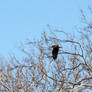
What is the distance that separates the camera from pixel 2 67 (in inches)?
666

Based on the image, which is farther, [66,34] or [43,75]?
[66,34]

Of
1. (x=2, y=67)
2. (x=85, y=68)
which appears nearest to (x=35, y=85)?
(x=85, y=68)

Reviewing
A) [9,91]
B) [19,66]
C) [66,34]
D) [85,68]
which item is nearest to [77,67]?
[85,68]

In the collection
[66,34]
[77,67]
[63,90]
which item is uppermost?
[66,34]

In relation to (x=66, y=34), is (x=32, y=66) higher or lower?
lower

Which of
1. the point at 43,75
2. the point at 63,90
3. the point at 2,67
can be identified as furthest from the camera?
the point at 2,67

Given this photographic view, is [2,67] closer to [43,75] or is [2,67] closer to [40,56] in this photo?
[40,56]

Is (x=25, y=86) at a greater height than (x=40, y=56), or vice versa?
(x=40, y=56)

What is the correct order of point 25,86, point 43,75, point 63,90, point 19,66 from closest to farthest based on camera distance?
point 63,90
point 43,75
point 19,66
point 25,86

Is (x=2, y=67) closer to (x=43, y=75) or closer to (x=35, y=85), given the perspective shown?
(x=35, y=85)

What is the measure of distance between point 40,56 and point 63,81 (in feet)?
7.60

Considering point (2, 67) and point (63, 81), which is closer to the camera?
point (63, 81)

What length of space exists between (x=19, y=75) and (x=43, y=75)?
10.1ft

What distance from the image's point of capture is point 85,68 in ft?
44.2
